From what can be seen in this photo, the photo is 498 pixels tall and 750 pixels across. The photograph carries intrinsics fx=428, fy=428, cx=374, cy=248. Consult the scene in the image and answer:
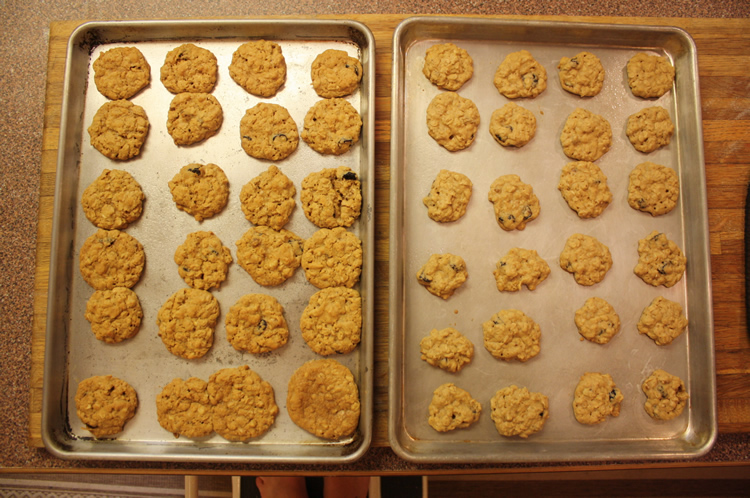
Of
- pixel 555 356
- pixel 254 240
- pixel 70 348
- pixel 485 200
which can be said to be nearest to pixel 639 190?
pixel 485 200

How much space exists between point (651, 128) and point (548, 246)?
2.30 ft

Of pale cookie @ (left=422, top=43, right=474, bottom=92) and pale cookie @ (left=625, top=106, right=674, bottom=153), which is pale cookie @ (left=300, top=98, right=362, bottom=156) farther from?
pale cookie @ (left=625, top=106, right=674, bottom=153)

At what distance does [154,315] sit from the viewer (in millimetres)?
1877

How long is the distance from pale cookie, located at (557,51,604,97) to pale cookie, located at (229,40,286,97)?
129 centimetres

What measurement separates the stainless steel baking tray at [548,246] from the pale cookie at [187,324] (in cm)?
80

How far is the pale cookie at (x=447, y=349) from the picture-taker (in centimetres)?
177

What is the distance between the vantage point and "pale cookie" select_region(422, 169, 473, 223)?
182 centimetres

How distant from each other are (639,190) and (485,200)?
675 mm

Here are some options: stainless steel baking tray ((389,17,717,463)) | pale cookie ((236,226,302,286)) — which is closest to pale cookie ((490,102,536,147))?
stainless steel baking tray ((389,17,717,463))

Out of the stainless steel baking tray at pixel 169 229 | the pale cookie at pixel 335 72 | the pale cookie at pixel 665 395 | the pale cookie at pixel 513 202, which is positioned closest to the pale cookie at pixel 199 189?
the stainless steel baking tray at pixel 169 229

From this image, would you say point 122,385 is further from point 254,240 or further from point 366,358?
point 366,358

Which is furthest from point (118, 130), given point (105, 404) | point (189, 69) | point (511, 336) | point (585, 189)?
point (585, 189)

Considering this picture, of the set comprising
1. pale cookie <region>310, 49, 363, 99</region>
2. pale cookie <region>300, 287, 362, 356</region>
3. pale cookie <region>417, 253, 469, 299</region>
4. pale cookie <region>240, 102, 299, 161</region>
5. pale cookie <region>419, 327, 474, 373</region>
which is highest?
pale cookie <region>310, 49, 363, 99</region>

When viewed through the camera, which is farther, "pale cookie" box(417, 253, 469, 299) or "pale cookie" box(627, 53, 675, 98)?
"pale cookie" box(627, 53, 675, 98)
